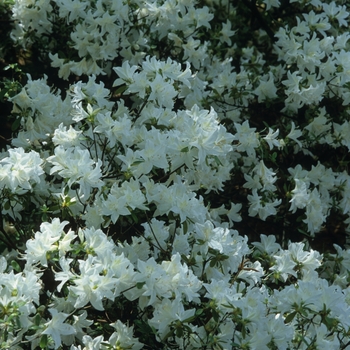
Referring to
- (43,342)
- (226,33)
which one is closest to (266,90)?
(226,33)

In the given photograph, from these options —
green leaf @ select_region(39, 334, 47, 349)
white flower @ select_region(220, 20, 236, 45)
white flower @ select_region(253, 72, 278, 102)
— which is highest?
white flower @ select_region(220, 20, 236, 45)

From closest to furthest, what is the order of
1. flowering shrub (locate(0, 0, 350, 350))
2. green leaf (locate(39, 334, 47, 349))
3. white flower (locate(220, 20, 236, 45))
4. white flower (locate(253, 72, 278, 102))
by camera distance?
1. green leaf (locate(39, 334, 47, 349))
2. flowering shrub (locate(0, 0, 350, 350))
3. white flower (locate(253, 72, 278, 102))
4. white flower (locate(220, 20, 236, 45))

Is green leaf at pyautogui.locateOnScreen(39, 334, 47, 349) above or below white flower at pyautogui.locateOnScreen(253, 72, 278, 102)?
below

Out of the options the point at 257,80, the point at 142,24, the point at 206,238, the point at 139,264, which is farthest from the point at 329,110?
the point at 139,264

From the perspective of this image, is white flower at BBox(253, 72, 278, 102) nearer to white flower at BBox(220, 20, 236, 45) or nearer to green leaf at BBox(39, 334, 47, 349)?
white flower at BBox(220, 20, 236, 45)

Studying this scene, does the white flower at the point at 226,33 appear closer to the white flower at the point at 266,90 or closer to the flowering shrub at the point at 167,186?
the flowering shrub at the point at 167,186

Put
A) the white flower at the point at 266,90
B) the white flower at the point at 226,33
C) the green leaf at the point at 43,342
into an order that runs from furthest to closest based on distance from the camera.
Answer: the white flower at the point at 226,33, the white flower at the point at 266,90, the green leaf at the point at 43,342

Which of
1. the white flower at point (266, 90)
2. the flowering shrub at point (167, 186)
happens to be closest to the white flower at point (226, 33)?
the flowering shrub at point (167, 186)

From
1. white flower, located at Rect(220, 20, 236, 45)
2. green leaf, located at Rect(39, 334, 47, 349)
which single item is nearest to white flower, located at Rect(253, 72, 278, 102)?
white flower, located at Rect(220, 20, 236, 45)

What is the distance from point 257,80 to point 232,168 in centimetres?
52

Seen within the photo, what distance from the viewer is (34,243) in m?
2.43

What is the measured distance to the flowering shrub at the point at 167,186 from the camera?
2416mm

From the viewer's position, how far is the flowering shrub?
2.42 m

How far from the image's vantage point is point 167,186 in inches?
110
